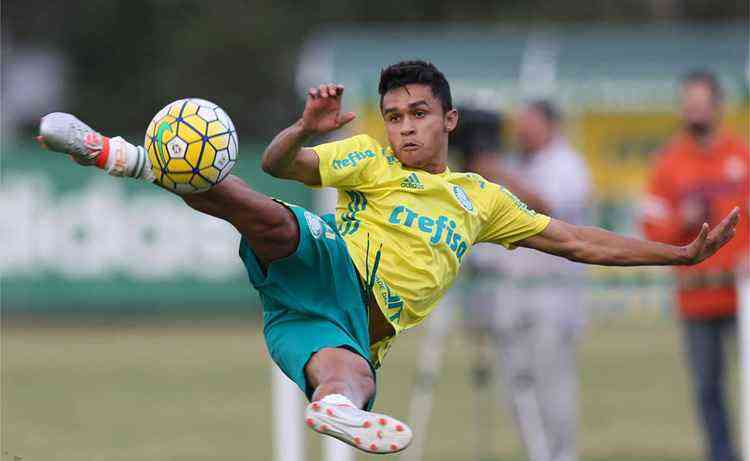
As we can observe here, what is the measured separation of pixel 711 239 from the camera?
6426mm

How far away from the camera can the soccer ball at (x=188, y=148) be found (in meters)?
5.63

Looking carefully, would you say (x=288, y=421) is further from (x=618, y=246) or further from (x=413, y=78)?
(x=413, y=78)

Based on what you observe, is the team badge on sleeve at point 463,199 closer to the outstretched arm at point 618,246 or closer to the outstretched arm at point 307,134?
the outstretched arm at point 618,246

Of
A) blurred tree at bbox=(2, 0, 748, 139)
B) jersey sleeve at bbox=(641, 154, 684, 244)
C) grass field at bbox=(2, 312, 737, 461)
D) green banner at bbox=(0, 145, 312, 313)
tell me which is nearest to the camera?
jersey sleeve at bbox=(641, 154, 684, 244)

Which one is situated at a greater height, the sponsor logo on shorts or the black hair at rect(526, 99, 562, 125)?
the black hair at rect(526, 99, 562, 125)

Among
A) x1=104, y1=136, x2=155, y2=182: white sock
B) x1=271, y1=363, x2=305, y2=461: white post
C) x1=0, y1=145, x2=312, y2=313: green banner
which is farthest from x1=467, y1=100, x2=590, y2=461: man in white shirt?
x1=0, y1=145, x2=312, y2=313: green banner

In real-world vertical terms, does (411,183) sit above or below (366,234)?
above

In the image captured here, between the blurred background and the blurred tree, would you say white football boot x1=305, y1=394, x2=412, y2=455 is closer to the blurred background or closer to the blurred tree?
the blurred background

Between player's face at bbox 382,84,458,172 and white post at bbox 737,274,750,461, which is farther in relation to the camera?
white post at bbox 737,274,750,461

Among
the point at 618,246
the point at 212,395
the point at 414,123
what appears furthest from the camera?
the point at 212,395

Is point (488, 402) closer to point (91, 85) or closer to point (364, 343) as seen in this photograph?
point (364, 343)

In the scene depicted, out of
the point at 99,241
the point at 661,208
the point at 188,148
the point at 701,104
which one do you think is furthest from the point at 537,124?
the point at 99,241

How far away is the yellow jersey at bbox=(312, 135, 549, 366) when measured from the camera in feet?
20.6

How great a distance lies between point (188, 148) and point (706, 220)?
484cm
